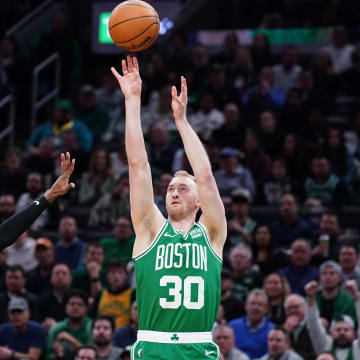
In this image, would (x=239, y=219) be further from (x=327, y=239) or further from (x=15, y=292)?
(x=15, y=292)

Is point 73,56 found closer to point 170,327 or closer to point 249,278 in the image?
point 249,278

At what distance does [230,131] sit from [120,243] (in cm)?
346

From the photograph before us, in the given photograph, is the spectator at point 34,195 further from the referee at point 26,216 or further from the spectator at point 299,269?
the referee at point 26,216

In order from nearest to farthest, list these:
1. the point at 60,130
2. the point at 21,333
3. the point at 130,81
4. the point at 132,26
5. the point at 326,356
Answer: the point at 130,81 → the point at 132,26 → the point at 326,356 → the point at 21,333 → the point at 60,130

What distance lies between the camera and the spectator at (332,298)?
40.3 ft

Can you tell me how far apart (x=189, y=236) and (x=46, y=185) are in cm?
961

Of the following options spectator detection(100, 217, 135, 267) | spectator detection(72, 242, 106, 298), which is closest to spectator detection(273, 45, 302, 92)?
spectator detection(100, 217, 135, 267)

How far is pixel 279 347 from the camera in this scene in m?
11.4

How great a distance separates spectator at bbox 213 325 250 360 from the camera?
11703 mm

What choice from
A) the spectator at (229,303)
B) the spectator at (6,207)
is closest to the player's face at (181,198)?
the spectator at (229,303)

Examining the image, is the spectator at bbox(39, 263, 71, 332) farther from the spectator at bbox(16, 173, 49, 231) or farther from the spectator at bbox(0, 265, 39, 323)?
the spectator at bbox(16, 173, 49, 231)

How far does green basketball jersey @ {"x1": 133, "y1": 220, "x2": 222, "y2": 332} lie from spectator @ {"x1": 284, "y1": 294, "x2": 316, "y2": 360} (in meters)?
4.51

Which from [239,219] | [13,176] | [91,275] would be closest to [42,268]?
[91,275]

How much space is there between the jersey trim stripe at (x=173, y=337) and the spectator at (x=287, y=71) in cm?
1125
